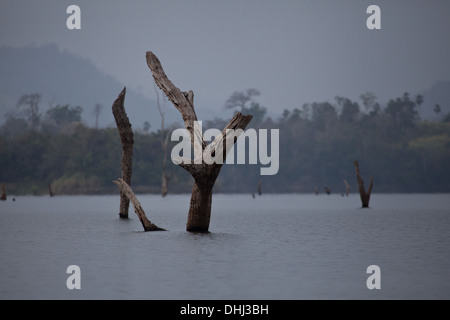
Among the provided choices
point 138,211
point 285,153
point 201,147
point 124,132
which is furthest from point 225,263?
point 285,153

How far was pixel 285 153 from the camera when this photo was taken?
143m

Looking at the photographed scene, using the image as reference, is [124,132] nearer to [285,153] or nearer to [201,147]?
[201,147]

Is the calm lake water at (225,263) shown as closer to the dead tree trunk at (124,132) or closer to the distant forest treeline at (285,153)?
the dead tree trunk at (124,132)

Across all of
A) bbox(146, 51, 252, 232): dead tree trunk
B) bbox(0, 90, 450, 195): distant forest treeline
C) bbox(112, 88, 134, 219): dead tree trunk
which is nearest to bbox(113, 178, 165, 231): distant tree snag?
bbox(146, 51, 252, 232): dead tree trunk

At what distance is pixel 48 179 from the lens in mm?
110750

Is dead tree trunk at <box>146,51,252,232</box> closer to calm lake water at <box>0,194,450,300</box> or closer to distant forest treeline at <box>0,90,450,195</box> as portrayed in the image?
calm lake water at <box>0,194,450,300</box>

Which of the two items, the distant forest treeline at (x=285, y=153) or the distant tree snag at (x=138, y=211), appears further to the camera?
the distant forest treeline at (x=285, y=153)

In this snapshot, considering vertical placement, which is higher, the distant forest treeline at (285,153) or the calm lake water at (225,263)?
the distant forest treeline at (285,153)

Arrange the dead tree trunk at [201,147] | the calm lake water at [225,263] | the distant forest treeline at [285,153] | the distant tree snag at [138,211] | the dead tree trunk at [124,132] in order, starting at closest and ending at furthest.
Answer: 1. the calm lake water at [225,263]
2. the dead tree trunk at [201,147]
3. the distant tree snag at [138,211]
4. the dead tree trunk at [124,132]
5. the distant forest treeline at [285,153]

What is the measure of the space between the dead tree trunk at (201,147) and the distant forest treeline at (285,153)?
85483 millimetres

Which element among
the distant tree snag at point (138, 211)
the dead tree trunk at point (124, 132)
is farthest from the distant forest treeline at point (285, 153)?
the distant tree snag at point (138, 211)

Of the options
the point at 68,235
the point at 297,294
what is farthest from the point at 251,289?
the point at 68,235

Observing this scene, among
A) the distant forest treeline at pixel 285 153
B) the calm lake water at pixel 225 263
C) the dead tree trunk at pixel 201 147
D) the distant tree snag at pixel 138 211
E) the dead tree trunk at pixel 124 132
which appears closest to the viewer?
the calm lake water at pixel 225 263

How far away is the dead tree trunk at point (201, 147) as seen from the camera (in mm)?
21953
